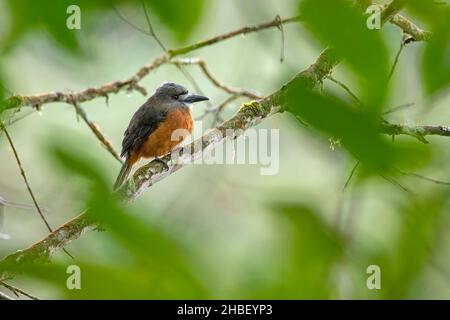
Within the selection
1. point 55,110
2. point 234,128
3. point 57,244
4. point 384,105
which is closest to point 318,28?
point 384,105

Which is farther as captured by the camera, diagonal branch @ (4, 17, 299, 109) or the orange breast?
the orange breast

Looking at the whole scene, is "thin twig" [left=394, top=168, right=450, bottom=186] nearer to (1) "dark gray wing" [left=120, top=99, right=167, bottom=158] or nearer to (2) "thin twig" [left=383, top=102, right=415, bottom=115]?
(2) "thin twig" [left=383, top=102, right=415, bottom=115]

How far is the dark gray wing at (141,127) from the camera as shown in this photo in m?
4.05

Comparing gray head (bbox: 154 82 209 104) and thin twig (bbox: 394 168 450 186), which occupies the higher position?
gray head (bbox: 154 82 209 104)

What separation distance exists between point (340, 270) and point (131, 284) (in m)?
0.15

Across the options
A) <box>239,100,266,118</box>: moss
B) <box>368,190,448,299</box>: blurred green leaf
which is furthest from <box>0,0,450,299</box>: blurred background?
<box>239,100,266,118</box>: moss

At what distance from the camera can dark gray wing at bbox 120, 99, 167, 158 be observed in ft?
13.3

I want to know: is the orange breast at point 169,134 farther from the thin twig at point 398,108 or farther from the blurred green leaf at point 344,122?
the blurred green leaf at point 344,122

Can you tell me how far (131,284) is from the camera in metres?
0.43

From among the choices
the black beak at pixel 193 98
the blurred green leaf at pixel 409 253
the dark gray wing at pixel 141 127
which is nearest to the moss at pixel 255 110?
the dark gray wing at pixel 141 127

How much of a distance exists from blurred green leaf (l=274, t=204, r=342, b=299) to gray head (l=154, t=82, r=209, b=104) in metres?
4.02

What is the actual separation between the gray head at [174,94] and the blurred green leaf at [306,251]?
402 cm

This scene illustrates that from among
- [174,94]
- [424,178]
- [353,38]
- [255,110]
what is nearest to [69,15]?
[353,38]
